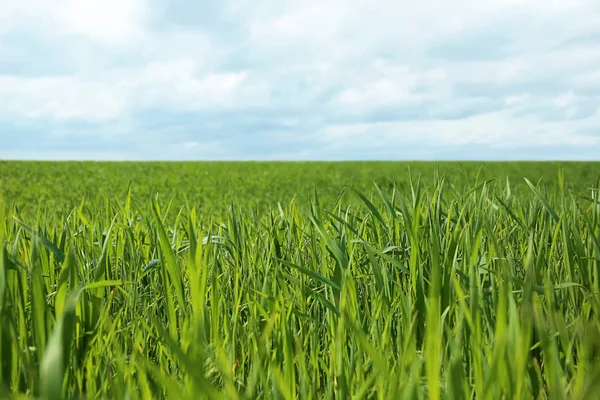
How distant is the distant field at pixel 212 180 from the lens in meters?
11.3

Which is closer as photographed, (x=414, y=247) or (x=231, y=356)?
(x=231, y=356)

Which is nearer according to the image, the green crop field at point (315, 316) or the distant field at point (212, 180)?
the green crop field at point (315, 316)

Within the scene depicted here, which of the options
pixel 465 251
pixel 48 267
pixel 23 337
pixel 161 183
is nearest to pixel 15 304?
pixel 23 337

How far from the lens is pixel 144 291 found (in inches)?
75.0

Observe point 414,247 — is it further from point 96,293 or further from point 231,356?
point 96,293

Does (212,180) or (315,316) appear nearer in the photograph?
(315,316)

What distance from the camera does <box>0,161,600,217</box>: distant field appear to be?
11320 millimetres

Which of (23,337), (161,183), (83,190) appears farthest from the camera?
(161,183)

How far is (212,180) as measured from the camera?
14.4 meters

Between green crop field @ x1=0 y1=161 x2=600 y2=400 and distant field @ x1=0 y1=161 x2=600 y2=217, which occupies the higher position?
green crop field @ x1=0 y1=161 x2=600 y2=400

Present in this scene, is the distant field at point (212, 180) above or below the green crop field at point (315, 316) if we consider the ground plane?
below

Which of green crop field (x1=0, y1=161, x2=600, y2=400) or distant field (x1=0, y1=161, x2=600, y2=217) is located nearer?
green crop field (x1=0, y1=161, x2=600, y2=400)

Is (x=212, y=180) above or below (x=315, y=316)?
below

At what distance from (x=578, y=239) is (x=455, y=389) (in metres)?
→ 0.97
